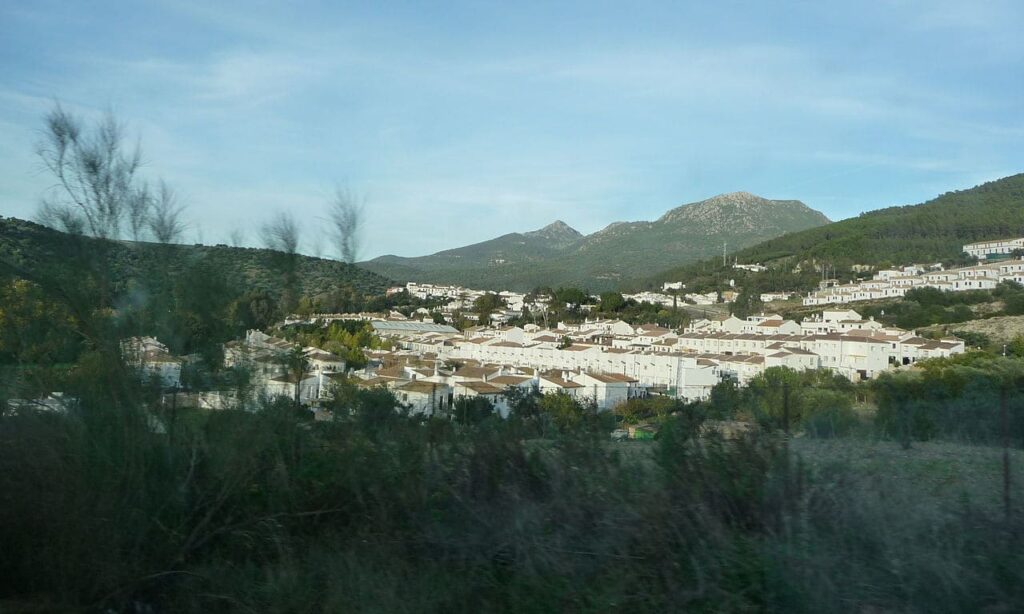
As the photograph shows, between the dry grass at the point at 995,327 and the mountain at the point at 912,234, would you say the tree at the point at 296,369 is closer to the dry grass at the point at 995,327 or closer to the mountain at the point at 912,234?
the dry grass at the point at 995,327

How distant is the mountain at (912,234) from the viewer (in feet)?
214

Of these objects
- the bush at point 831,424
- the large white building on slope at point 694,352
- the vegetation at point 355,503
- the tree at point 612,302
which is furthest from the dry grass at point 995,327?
the vegetation at point 355,503

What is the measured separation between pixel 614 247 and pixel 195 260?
273 ft

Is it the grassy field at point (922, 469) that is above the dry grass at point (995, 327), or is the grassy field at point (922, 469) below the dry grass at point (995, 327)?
below

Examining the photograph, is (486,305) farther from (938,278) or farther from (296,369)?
(296,369)

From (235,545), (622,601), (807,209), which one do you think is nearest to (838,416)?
(622,601)

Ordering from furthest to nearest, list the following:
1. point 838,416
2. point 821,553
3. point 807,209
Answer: point 807,209 → point 838,416 → point 821,553

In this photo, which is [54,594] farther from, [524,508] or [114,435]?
[524,508]

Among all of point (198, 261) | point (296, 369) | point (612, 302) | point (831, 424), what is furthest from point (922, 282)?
point (198, 261)

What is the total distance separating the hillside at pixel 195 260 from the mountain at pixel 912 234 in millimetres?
63796

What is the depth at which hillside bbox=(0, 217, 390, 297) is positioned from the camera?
5645 mm

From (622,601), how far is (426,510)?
1.84 m

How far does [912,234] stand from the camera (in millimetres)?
71188

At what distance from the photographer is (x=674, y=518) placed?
16.4ft
